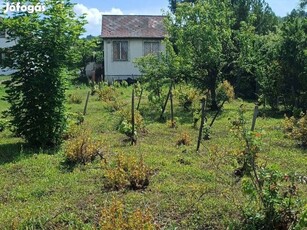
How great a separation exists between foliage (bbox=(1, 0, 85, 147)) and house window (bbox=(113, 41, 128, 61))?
17825 mm

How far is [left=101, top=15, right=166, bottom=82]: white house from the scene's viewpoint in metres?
26.4

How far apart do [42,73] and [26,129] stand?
4.18 ft

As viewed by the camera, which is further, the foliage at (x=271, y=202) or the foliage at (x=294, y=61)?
the foliage at (x=294, y=61)

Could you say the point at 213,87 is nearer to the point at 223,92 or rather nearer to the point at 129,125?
the point at 223,92

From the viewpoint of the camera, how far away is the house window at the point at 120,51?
26.6 m

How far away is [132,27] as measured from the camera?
27094 mm

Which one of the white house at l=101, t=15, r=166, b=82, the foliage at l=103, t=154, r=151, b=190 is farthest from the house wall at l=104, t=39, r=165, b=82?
the foliage at l=103, t=154, r=151, b=190

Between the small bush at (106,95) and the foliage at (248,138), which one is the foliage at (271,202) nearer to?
the foliage at (248,138)

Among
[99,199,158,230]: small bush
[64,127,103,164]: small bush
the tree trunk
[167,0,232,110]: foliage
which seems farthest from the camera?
the tree trunk

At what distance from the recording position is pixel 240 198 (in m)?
5.57

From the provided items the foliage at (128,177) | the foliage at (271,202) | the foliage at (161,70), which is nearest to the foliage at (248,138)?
the foliage at (271,202)

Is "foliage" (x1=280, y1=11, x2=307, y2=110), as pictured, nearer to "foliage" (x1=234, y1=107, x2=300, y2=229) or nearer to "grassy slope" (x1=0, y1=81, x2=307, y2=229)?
"grassy slope" (x1=0, y1=81, x2=307, y2=229)

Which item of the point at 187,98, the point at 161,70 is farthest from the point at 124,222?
the point at 161,70

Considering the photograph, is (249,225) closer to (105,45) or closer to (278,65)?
(278,65)
